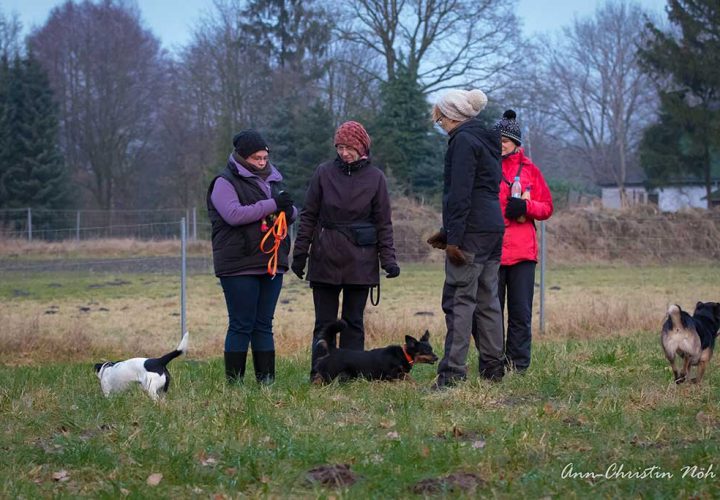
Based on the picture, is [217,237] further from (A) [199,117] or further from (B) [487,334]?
(A) [199,117]

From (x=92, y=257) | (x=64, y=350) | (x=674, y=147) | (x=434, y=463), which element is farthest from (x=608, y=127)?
(x=434, y=463)

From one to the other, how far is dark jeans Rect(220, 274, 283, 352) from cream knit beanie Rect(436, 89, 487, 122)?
5.11ft

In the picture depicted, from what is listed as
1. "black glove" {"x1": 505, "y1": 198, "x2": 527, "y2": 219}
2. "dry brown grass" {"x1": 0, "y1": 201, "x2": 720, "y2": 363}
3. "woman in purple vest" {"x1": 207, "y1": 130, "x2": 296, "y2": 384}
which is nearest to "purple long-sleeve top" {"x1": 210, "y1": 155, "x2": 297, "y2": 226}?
"woman in purple vest" {"x1": 207, "y1": 130, "x2": 296, "y2": 384}

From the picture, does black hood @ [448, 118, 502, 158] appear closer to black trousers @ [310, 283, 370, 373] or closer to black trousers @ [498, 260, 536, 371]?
black trousers @ [498, 260, 536, 371]

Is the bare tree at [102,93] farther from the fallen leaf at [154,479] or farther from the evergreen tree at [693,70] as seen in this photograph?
the fallen leaf at [154,479]

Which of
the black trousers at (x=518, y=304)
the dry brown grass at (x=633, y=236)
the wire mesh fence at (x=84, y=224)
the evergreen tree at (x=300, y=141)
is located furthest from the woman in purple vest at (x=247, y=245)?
the evergreen tree at (x=300, y=141)

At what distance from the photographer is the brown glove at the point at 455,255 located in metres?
5.75

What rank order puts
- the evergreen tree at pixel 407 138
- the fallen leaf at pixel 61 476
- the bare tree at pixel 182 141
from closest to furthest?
1. the fallen leaf at pixel 61 476
2. the evergreen tree at pixel 407 138
3. the bare tree at pixel 182 141

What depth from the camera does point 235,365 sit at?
6.26 m

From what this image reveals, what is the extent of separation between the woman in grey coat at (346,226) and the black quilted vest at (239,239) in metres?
0.27

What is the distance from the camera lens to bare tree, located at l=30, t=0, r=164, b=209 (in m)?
39.5

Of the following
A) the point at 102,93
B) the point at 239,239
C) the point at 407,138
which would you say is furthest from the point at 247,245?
the point at 102,93

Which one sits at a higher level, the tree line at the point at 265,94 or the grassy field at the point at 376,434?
the tree line at the point at 265,94

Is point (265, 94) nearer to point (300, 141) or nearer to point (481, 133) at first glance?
point (300, 141)
